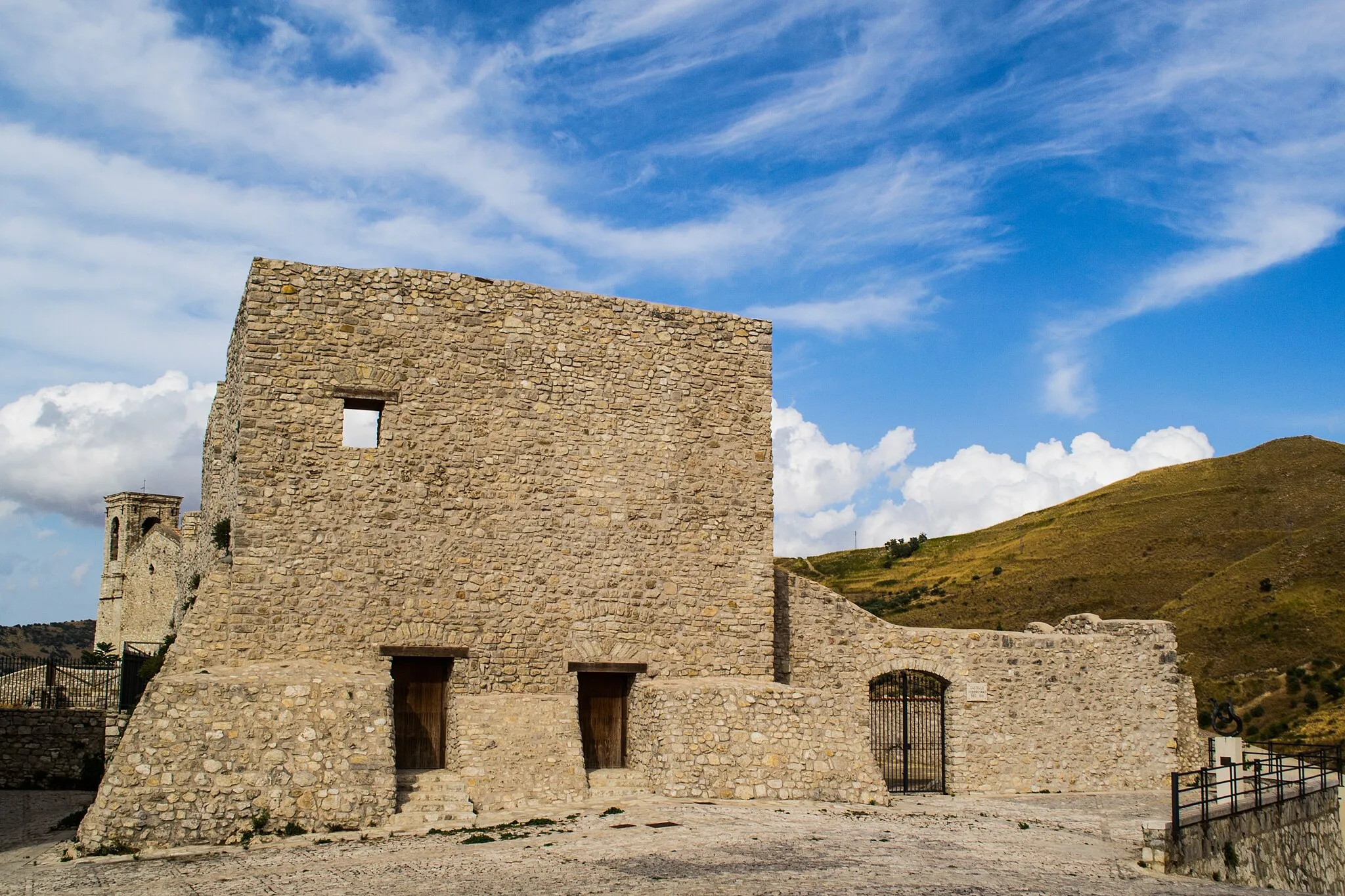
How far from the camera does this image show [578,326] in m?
17.5

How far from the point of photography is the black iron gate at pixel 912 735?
64.6 feet

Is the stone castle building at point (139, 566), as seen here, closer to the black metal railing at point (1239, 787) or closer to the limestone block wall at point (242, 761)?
the limestone block wall at point (242, 761)

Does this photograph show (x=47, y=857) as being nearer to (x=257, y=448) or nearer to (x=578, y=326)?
(x=257, y=448)

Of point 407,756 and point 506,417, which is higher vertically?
point 506,417

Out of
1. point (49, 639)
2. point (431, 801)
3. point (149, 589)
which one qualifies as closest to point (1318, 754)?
point (431, 801)

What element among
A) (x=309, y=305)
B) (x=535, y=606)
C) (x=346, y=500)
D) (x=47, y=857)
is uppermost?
(x=309, y=305)

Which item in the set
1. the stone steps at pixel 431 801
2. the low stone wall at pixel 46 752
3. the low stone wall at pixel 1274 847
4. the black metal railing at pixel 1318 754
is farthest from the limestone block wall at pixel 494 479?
the black metal railing at pixel 1318 754

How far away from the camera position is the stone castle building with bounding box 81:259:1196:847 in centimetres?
1397

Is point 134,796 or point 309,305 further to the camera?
point 309,305

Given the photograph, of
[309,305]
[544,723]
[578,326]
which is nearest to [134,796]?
[544,723]

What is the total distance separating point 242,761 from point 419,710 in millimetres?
3373

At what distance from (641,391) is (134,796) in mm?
9003

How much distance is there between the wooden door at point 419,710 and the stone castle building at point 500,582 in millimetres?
34

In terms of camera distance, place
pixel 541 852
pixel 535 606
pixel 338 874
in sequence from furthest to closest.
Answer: pixel 535 606 → pixel 541 852 → pixel 338 874
